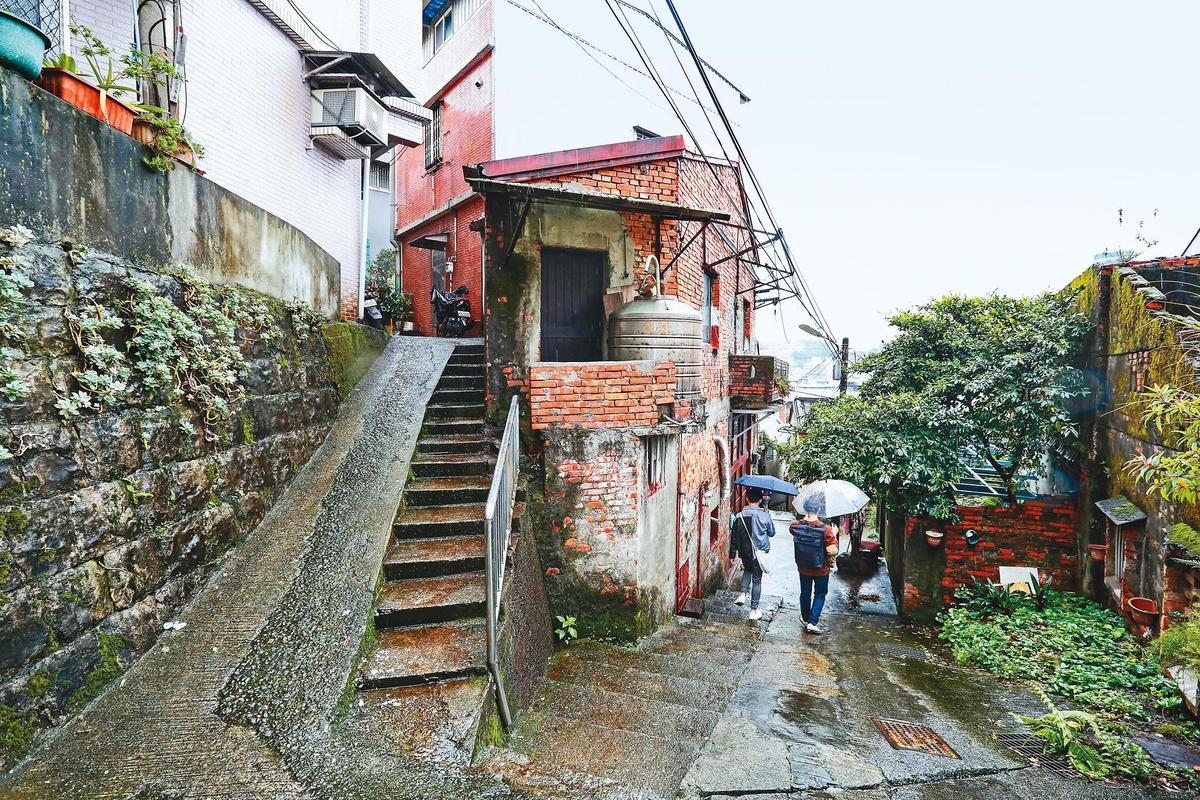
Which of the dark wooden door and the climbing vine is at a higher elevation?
the dark wooden door

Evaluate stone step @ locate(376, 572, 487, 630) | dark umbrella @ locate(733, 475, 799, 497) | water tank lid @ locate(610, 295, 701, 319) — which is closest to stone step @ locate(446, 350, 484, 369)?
water tank lid @ locate(610, 295, 701, 319)

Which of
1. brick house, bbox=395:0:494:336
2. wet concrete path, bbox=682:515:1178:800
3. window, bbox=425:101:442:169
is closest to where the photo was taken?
wet concrete path, bbox=682:515:1178:800

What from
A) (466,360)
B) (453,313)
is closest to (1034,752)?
(466,360)

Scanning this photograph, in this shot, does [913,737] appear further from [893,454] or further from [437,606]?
[893,454]

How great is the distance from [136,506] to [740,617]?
706 centimetres

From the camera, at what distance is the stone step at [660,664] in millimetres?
5559

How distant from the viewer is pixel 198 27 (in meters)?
7.82

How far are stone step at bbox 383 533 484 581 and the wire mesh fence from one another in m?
4.56

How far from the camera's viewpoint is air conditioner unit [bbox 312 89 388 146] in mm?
10078

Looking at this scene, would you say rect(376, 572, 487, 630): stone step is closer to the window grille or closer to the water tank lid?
the water tank lid

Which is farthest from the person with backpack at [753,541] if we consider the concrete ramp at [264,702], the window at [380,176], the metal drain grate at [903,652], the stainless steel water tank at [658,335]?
the window at [380,176]

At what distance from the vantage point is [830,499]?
8406 mm

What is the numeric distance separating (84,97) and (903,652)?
9.77 m

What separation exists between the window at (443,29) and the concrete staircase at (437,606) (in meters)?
12.6
